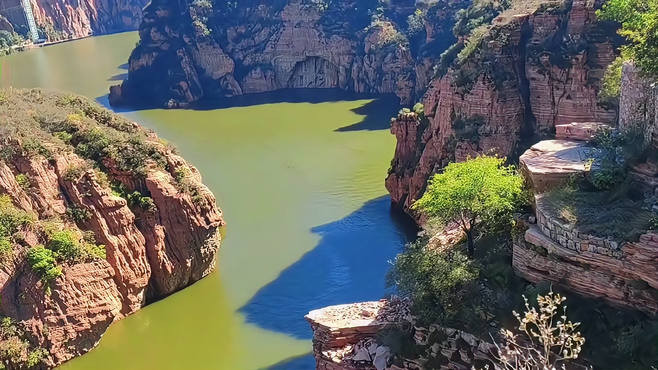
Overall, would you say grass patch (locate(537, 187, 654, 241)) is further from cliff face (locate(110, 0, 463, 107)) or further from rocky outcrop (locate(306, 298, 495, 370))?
cliff face (locate(110, 0, 463, 107))

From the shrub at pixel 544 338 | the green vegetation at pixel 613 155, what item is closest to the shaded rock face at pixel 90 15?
the green vegetation at pixel 613 155

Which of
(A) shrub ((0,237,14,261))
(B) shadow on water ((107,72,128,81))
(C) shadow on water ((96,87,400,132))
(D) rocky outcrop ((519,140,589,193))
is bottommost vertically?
(C) shadow on water ((96,87,400,132))

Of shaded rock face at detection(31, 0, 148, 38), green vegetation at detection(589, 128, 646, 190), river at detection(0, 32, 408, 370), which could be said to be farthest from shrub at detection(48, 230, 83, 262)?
shaded rock face at detection(31, 0, 148, 38)

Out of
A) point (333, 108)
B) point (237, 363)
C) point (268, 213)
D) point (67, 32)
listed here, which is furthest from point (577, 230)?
point (67, 32)

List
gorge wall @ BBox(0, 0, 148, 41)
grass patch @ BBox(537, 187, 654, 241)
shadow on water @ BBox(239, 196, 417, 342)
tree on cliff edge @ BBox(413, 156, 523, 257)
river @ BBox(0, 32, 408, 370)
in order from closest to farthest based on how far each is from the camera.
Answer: grass patch @ BBox(537, 187, 654, 241), tree on cliff edge @ BBox(413, 156, 523, 257), river @ BBox(0, 32, 408, 370), shadow on water @ BBox(239, 196, 417, 342), gorge wall @ BBox(0, 0, 148, 41)

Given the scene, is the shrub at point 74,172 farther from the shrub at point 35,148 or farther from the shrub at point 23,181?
the shrub at point 23,181

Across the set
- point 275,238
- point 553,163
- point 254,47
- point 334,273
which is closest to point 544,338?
point 553,163

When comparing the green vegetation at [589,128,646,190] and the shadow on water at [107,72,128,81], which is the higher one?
the green vegetation at [589,128,646,190]

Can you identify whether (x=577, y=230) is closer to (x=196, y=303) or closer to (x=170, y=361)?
(x=170, y=361)
